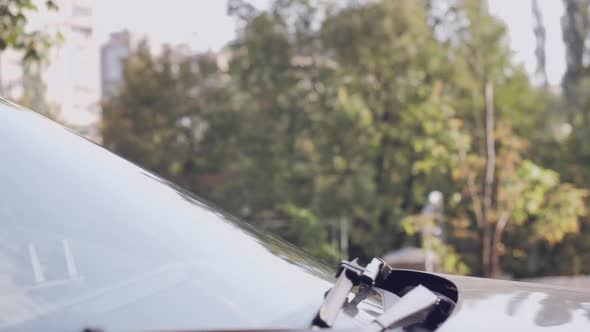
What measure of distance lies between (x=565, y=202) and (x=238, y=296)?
15.7m

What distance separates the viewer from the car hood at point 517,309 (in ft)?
3.93

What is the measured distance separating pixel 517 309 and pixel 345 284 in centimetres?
28

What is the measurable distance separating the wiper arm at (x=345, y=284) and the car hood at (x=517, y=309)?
16 cm

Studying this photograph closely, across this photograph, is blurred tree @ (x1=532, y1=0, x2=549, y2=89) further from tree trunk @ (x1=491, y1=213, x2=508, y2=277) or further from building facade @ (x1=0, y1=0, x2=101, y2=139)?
building facade @ (x1=0, y1=0, x2=101, y2=139)

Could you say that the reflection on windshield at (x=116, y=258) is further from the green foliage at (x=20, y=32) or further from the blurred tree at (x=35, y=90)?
the blurred tree at (x=35, y=90)

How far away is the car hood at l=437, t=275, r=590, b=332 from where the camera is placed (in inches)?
47.1

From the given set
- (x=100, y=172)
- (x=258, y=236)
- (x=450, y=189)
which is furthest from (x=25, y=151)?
(x=450, y=189)

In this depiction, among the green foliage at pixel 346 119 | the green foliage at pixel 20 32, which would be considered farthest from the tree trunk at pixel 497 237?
the green foliage at pixel 20 32

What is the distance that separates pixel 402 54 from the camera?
25.2m

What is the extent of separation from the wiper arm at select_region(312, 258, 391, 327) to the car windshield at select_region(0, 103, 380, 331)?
0.10 ft

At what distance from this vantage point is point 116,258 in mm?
1218

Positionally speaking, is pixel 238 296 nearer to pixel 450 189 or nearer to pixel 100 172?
pixel 100 172

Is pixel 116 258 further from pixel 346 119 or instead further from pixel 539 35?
pixel 539 35

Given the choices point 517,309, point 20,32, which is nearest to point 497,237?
point 20,32
